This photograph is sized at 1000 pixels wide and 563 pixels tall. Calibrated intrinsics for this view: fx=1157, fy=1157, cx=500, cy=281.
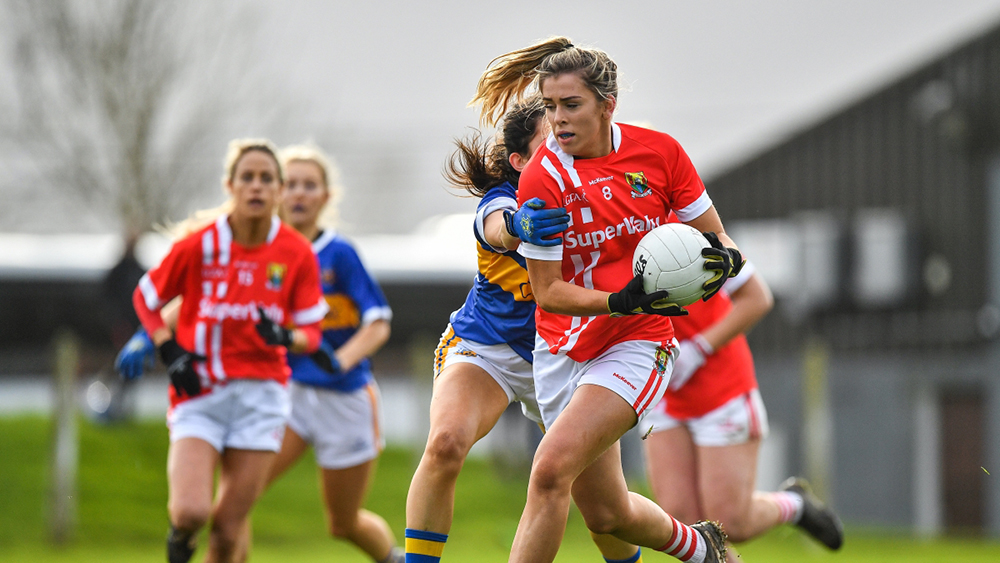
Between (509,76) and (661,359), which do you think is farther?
(509,76)

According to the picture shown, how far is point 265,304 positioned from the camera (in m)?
6.10

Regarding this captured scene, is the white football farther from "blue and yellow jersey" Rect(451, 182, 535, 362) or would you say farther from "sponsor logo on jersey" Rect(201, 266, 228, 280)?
"sponsor logo on jersey" Rect(201, 266, 228, 280)

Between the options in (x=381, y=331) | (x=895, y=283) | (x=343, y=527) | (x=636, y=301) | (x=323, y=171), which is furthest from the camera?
(x=895, y=283)

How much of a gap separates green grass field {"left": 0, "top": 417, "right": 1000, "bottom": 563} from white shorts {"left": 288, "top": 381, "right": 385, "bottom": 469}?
3.40 meters

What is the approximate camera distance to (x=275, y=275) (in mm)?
6156

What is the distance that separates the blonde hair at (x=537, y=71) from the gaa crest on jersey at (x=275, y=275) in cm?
163

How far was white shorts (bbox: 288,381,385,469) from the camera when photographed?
22.4 feet

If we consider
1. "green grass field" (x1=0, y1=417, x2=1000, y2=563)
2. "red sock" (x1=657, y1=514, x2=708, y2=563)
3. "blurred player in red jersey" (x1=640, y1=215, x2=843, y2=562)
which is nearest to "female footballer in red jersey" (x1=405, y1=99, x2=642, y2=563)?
"red sock" (x1=657, y1=514, x2=708, y2=563)

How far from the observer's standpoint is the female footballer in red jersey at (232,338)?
581cm

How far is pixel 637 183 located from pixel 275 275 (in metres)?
2.40

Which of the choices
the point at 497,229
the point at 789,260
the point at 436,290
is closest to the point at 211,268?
the point at 497,229

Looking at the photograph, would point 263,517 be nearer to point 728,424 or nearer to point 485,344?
point 728,424

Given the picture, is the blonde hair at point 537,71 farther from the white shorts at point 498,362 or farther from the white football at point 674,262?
the white shorts at point 498,362

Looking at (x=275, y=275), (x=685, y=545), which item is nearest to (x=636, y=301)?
(x=685, y=545)
